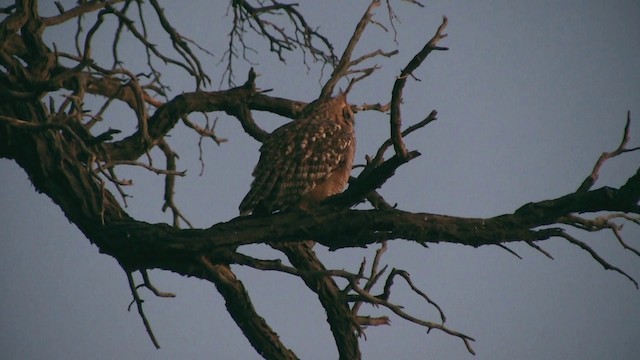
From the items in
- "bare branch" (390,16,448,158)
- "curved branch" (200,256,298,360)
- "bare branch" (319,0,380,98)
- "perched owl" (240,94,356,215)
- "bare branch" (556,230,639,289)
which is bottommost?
"bare branch" (556,230,639,289)

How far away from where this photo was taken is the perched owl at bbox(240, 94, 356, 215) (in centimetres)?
494

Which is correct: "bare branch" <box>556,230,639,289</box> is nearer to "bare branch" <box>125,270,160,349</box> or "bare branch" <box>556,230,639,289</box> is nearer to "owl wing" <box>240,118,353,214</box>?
"owl wing" <box>240,118,353,214</box>

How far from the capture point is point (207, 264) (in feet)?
13.7

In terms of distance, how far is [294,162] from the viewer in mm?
5145

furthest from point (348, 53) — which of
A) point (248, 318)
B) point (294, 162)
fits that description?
point (248, 318)

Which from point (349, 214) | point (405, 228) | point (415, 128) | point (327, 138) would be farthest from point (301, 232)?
point (327, 138)

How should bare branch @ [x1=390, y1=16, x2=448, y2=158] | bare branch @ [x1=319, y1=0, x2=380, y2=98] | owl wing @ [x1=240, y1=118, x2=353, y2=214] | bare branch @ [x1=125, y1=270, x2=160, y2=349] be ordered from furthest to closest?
1. bare branch @ [x1=319, y1=0, x2=380, y2=98]
2. owl wing @ [x1=240, y1=118, x2=353, y2=214]
3. bare branch @ [x1=125, y1=270, x2=160, y2=349]
4. bare branch @ [x1=390, y1=16, x2=448, y2=158]

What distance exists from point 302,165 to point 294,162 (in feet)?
0.19

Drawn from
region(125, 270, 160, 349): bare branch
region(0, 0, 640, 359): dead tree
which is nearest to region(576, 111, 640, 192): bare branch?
region(0, 0, 640, 359): dead tree

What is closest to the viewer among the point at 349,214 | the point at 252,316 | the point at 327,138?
the point at 349,214

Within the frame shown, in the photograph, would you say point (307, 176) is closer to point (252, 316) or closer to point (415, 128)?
point (252, 316)

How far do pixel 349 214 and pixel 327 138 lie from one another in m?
1.45

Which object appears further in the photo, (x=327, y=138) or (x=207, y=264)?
(x=327, y=138)

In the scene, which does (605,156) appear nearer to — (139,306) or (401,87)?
(401,87)
